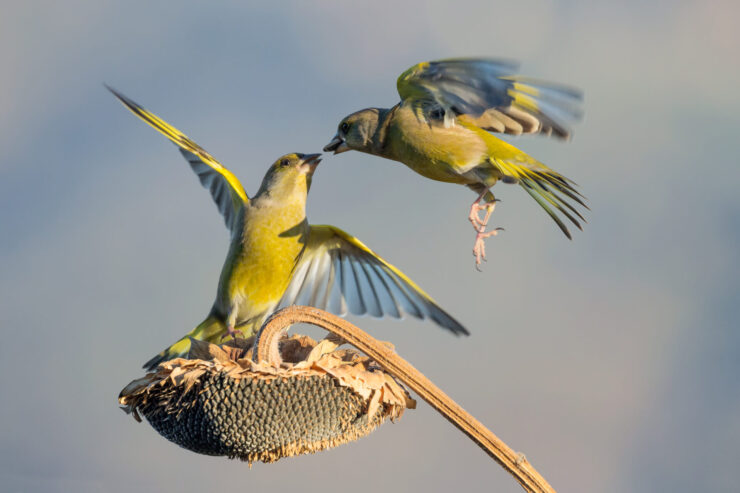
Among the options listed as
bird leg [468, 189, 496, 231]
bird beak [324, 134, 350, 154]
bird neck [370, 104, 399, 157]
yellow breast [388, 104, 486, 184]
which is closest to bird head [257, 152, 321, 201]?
bird beak [324, 134, 350, 154]

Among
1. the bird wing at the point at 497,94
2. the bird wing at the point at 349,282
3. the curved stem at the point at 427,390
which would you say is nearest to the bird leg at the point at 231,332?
the bird wing at the point at 349,282

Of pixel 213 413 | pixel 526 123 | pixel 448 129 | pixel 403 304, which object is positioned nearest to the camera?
pixel 213 413

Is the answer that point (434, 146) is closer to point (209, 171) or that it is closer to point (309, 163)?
point (309, 163)

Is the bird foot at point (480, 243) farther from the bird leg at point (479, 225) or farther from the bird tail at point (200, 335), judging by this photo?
the bird tail at point (200, 335)

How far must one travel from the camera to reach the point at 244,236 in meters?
3.84

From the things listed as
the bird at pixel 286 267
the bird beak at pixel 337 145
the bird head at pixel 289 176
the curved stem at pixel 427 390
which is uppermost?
the bird beak at pixel 337 145

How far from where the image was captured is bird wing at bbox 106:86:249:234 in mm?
4094

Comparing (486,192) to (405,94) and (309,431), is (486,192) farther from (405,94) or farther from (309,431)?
(309,431)

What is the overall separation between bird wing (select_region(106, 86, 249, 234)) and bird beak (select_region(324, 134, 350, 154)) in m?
0.58

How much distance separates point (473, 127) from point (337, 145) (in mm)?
709

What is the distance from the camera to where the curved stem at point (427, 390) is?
265 cm

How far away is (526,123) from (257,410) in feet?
5.02

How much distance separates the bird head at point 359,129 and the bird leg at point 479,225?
2.02 ft

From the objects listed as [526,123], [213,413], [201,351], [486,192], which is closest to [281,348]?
[201,351]
